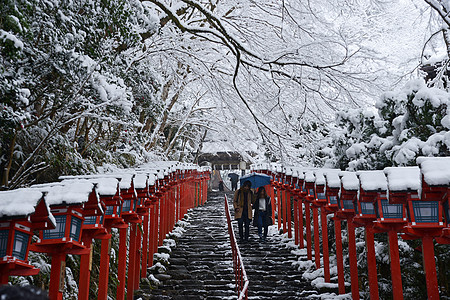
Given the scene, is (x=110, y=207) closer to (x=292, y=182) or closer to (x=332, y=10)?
(x=332, y=10)

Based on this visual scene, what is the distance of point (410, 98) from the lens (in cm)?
635

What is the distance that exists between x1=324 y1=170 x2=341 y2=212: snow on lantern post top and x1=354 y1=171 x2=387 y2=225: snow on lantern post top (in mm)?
1019

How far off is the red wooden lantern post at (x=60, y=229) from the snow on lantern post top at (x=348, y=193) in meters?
4.09

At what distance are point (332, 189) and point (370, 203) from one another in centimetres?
138

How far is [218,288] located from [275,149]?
3.52m

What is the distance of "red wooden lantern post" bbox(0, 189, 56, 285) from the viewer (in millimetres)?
2840

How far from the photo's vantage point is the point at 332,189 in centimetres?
690

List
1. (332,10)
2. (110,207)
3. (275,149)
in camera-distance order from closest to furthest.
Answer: (110,207) → (332,10) → (275,149)

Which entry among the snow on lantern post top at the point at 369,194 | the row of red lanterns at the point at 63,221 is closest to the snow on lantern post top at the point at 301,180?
the snow on lantern post top at the point at 369,194

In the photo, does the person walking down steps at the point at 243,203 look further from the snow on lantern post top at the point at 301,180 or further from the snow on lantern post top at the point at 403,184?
the snow on lantern post top at the point at 403,184

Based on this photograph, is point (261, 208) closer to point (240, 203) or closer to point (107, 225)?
point (240, 203)

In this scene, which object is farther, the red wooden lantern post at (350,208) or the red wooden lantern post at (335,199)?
the red wooden lantern post at (335,199)

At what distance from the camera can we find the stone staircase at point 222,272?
25.8 feet

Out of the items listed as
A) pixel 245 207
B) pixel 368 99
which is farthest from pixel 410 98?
pixel 245 207
